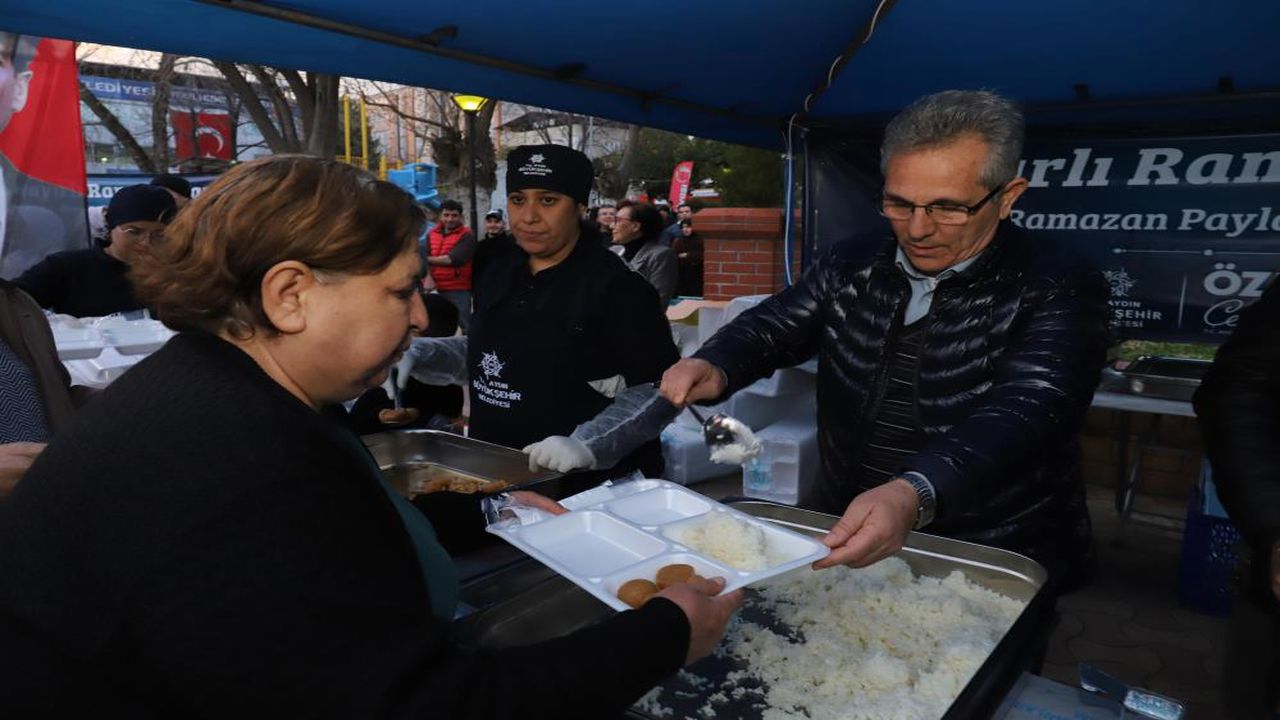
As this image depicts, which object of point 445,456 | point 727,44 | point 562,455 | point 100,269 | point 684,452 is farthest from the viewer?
point 684,452

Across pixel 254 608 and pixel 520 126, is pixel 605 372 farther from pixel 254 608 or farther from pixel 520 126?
pixel 520 126

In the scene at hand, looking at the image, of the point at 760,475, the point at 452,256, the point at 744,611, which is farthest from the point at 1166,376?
the point at 452,256

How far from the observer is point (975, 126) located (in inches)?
61.0

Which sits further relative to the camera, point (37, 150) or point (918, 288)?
point (37, 150)

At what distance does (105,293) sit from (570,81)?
2660 mm

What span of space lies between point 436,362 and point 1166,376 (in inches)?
123

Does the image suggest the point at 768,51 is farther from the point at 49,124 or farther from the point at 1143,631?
the point at 49,124

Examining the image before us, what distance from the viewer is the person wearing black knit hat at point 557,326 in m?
2.14

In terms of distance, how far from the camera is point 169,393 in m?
0.77

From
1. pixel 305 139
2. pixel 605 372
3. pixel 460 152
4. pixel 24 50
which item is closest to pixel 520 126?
pixel 460 152

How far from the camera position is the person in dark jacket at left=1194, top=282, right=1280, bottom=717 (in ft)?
4.62

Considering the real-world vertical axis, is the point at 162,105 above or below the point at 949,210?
above

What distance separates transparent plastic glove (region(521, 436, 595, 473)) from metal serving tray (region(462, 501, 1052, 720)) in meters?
0.44

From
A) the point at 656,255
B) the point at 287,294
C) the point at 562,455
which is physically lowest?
the point at 562,455
